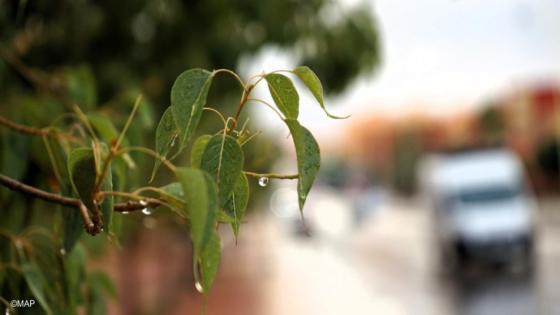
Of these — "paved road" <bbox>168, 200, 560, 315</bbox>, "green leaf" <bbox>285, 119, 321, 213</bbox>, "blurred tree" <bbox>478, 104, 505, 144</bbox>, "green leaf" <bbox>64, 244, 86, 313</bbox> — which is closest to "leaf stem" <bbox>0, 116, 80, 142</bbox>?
"green leaf" <bbox>64, 244, 86, 313</bbox>

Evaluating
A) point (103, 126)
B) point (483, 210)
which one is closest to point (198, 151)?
point (103, 126)

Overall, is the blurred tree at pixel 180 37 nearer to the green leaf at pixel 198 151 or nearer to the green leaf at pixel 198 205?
the green leaf at pixel 198 151

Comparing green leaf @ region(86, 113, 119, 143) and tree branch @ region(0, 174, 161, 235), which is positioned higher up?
green leaf @ region(86, 113, 119, 143)

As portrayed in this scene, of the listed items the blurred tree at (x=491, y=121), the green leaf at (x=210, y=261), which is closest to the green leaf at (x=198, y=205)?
the green leaf at (x=210, y=261)

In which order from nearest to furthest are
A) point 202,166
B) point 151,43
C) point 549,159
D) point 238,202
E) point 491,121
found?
point 202,166 → point 238,202 → point 151,43 → point 549,159 → point 491,121

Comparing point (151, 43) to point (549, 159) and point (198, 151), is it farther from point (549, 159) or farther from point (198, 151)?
point (549, 159)

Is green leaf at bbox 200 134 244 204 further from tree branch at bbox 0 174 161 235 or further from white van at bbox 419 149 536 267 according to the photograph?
white van at bbox 419 149 536 267
